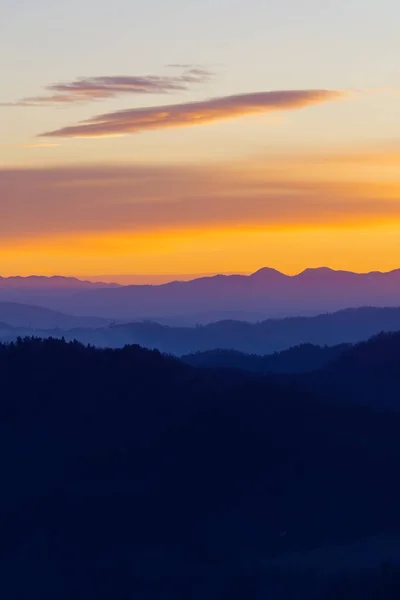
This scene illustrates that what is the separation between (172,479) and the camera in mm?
81875

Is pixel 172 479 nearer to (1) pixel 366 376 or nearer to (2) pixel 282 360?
(1) pixel 366 376

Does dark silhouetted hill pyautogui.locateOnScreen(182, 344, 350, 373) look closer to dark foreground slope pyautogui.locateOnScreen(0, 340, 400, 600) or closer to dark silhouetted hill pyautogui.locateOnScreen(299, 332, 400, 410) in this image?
dark silhouetted hill pyautogui.locateOnScreen(299, 332, 400, 410)

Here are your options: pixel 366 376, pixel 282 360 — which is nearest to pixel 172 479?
pixel 366 376

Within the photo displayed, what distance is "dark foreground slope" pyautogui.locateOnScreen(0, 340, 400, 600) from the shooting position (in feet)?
217

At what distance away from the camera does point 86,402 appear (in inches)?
3848

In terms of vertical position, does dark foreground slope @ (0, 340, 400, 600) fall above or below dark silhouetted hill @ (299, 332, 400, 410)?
below

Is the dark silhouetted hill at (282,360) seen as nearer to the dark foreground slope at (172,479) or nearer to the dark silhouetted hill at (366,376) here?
the dark silhouetted hill at (366,376)

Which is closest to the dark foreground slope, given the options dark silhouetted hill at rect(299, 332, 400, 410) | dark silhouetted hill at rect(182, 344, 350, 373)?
dark silhouetted hill at rect(299, 332, 400, 410)

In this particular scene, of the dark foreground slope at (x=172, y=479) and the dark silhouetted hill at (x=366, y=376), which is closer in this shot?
the dark foreground slope at (x=172, y=479)

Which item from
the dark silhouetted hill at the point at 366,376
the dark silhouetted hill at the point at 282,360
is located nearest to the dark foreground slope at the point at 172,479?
the dark silhouetted hill at the point at 366,376

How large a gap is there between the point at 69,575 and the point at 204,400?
30167mm

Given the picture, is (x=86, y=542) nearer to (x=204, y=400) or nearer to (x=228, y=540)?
(x=228, y=540)

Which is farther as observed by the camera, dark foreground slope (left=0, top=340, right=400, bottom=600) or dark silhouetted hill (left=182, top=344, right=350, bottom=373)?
dark silhouetted hill (left=182, top=344, right=350, bottom=373)

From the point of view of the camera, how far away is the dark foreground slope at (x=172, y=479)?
66.0 meters
